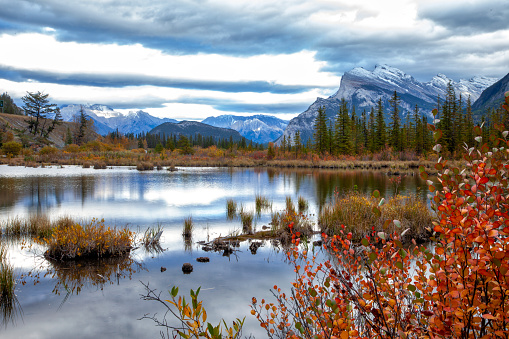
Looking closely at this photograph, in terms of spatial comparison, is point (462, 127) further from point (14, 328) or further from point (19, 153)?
point (19, 153)

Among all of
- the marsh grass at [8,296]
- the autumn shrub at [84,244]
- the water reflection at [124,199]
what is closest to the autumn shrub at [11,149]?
the water reflection at [124,199]

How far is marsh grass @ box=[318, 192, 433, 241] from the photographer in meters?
12.0

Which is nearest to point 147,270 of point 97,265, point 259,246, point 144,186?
point 97,265

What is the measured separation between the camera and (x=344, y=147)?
255 feet

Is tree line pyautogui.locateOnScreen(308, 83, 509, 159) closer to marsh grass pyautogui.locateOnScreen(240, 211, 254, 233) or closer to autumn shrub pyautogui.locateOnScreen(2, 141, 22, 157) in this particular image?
autumn shrub pyautogui.locateOnScreen(2, 141, 22, 157)

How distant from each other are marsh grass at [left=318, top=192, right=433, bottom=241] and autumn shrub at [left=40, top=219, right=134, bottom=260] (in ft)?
23.6

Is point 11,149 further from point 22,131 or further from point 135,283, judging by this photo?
point 135,283

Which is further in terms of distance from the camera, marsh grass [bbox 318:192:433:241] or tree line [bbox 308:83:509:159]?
tree line [bbox 308:83:509:159]

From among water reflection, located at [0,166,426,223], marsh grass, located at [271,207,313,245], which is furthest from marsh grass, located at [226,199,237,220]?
marsh grass, located at [271,207,313,245]

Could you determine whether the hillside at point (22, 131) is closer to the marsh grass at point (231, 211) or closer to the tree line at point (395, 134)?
the tree line at point (395, 134)

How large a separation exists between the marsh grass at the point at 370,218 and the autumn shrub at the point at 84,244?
7.20 meters

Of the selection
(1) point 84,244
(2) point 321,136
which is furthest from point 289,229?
(2) point 321,136

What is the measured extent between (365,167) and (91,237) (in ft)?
170

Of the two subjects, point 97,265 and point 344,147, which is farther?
point 344,147
